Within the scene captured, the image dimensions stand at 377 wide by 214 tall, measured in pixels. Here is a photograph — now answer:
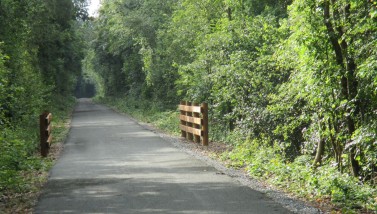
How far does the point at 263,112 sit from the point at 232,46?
4768 millimetres

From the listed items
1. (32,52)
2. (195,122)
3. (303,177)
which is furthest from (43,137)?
(32,52)

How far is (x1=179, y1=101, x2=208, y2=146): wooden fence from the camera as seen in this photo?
48.3ft

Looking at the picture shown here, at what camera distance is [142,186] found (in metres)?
8.60

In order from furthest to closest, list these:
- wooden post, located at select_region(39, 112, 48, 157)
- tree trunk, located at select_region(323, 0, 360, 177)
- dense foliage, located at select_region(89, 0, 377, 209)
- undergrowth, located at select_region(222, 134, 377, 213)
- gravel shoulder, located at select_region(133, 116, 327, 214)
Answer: wooden post, located at select_region(39, 112, 48, 157) → tree trunk, located at select_region(323, 0, 360, 177) → dense foliage, located at select_region(89, 0, 377, 209) → undergrowth, located at select_region(222, 134, 377, 213) → gravel shoulder, located at select_region(133, 116, 327, 214)

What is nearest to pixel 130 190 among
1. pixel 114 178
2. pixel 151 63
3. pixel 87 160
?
pixel 114 178

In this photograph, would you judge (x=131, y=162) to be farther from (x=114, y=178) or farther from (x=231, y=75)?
(x=231, y=75)

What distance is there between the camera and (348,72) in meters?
8.01

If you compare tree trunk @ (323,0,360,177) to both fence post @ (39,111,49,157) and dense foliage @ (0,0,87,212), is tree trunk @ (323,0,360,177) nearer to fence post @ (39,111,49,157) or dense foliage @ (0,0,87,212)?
dense foliage @ (0,0,87,212)

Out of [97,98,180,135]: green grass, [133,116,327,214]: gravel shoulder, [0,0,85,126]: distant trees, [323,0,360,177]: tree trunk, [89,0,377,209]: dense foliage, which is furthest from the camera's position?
[97,98,180,135]: green grass

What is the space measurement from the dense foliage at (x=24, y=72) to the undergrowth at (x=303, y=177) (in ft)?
15.3

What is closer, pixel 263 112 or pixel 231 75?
pixel 263 112

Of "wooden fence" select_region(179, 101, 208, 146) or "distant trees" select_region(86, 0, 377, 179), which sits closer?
"distant trees" select_region(86, 0, 377, 179)

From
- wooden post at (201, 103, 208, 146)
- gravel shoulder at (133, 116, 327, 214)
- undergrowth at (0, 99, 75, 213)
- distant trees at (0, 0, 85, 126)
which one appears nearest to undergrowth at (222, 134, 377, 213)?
gravel shoulder at (133, 116, 327, 214)

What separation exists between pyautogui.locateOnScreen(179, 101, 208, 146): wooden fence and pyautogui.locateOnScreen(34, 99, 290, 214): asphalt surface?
1.46 meters
